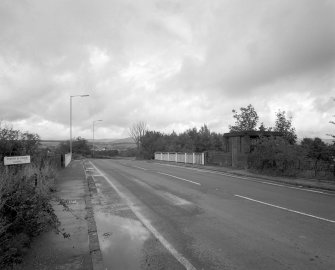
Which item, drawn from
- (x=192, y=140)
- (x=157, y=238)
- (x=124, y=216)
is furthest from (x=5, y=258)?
(x=192, y=140)

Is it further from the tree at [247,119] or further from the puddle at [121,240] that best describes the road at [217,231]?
the tree at [247,119]

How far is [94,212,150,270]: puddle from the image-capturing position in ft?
19.2

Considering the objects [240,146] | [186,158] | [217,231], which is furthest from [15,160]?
[186,158]

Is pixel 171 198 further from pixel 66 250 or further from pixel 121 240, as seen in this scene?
pixel 66 250

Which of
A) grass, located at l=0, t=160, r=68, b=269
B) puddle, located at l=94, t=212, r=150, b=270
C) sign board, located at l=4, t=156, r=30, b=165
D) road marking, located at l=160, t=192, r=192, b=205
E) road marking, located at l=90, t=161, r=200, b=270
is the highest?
sign board, located at l=4, t=156, r=30, b=165

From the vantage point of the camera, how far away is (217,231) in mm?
7602

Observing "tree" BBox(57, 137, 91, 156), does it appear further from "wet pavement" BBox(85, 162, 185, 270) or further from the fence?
"wet pavement" BBox(85, 162, 185, 270)

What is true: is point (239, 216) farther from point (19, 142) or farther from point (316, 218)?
point (19, 142)

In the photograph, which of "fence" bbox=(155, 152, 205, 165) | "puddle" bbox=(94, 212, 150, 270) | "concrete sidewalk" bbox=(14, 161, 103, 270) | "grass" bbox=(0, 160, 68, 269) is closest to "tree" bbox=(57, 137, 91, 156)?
"fence" bbox=(155, 152, 205, 165)

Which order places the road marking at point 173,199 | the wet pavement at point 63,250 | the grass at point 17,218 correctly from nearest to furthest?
the grass at point 17,218 < the wet pavement at point 63,250 < the road marking at point 173,199

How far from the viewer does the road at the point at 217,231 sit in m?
5.76

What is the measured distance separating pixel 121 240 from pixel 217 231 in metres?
2.12

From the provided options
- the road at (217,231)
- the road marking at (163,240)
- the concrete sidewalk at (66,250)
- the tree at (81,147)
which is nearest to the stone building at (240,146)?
the road at (217,231)

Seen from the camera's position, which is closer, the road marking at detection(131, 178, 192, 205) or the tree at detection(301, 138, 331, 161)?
the road marking at detection(131, 178, 192, 205)
